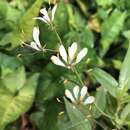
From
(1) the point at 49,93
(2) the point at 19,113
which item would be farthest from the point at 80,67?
(2) the point at 19,113

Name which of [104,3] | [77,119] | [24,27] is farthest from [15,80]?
[104,3]

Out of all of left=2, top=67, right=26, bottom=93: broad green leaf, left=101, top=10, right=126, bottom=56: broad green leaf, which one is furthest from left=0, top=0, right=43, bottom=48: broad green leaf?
left=101, top=10, right=126, bottom=56: broad green leaf

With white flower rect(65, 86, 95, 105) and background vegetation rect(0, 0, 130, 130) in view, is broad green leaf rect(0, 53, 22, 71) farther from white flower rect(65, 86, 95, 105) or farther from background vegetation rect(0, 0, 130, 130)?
white flower rect(65, 86, 95, 105)

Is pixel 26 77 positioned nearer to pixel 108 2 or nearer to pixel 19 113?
pixel 19 113

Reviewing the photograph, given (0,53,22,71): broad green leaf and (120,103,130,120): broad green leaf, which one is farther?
(0,53,22,71): broad green leaf

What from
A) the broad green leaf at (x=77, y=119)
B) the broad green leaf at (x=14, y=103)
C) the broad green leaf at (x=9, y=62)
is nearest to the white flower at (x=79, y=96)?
the broad green leaf at (x=77, y=119)

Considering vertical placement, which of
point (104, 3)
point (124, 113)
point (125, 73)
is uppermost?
point (104, 3)

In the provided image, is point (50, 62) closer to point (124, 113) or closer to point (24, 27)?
point (24, 27)
